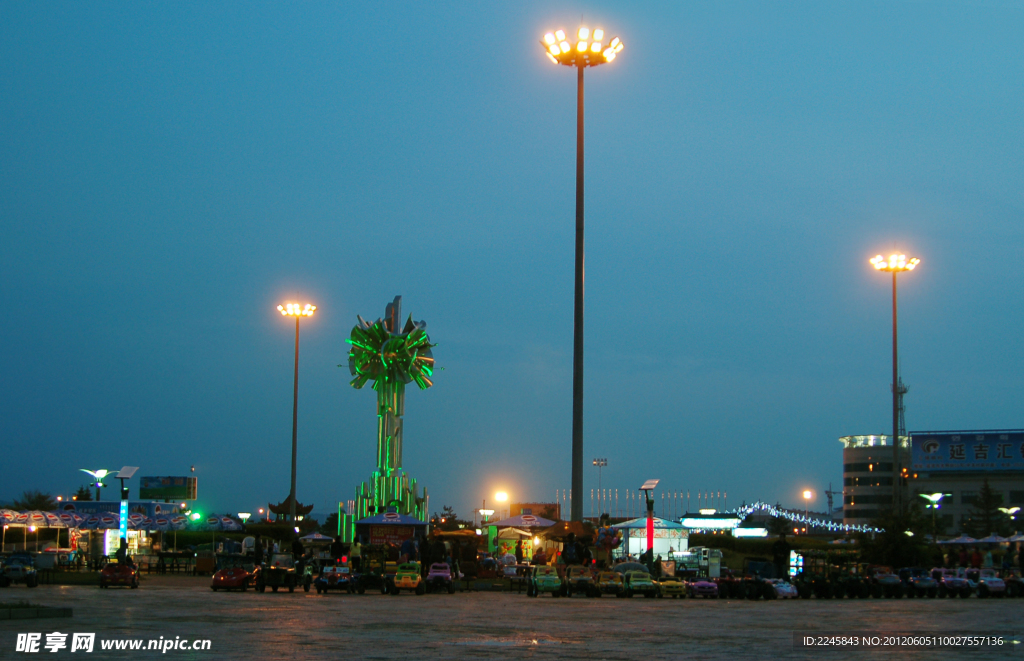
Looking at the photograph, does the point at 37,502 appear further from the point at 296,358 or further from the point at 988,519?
the point at 988,519

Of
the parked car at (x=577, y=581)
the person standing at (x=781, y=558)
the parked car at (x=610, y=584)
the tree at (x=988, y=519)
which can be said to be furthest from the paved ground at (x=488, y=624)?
the tree at (x=988, y=519)

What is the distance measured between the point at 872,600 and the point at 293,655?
22717mm

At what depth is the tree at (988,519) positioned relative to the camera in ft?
314

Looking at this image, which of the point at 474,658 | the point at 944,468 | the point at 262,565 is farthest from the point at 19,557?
the point at 944,468

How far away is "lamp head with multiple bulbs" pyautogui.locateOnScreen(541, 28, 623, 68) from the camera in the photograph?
31938 millimetres

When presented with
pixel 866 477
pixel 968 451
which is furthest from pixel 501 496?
pixel 866 477

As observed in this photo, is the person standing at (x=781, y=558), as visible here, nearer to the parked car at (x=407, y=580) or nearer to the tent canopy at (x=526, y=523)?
the parked car at (x=407, y=580)

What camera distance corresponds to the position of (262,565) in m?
34.4

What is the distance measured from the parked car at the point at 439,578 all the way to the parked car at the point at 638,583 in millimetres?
5458

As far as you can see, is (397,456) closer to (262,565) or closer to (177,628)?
(262,565)

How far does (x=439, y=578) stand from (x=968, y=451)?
76.5m

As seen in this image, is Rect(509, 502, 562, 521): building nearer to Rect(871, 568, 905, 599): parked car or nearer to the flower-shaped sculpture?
the flower-shaped sculpture

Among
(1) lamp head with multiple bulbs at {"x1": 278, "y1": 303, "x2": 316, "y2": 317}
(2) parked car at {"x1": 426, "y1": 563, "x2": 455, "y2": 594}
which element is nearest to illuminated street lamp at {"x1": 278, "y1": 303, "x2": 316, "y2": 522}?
(1) lamp head with multiple bulbs at {"x1": 278, "y1": 303, "x2": 316, "y2": 317}

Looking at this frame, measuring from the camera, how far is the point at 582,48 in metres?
31.9
